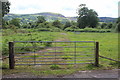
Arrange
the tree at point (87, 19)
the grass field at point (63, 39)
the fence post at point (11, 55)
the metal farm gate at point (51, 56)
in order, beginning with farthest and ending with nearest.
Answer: the tree at point (87, 19), the metal farm gate at point (51, 56), the fence post at point (11, 55), the grass field at point (63, 39)

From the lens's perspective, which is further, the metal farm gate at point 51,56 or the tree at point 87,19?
the tree at point 87,19

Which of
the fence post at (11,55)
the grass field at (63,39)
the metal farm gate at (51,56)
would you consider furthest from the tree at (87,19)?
the fence post at (11,55)

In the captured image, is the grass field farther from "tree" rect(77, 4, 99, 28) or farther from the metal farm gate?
"tree" rect(77, 4, 99, 28)

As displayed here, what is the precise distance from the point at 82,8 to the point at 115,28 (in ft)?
128

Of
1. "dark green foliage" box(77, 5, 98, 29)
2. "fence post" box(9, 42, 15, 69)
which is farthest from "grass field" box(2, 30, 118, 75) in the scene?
"dark green foliage" box(77, 5, 98, 29)

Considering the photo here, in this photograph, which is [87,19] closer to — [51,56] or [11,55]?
[51,56]

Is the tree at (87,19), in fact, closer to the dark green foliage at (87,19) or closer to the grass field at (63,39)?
the dark green foliage at (87,19)

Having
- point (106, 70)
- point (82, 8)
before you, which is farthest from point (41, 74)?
point (82, 8)

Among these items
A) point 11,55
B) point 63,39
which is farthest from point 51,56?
point 63,39

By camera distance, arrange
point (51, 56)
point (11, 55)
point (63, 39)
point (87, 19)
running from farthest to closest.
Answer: point (87, 19)
point (63, 39)
point (51, 56)
point (11, 55)

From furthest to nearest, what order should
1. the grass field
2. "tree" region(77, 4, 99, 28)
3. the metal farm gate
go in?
"tree" region(77, 4, 99, 28)
the metal farm gate
the grass field

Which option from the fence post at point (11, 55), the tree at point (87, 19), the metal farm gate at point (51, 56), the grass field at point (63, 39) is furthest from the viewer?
the tree at point (87, 19)

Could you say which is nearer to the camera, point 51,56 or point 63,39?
point 51,56

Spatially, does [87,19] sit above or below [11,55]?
above
